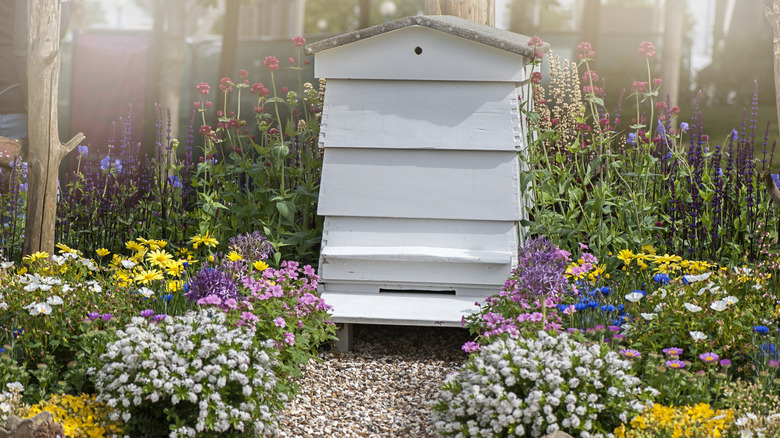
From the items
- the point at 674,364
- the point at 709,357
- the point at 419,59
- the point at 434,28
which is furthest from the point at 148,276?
the point at 709,357

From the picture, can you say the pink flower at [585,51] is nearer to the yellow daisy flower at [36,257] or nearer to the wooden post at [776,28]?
the wooden post at [776,28]

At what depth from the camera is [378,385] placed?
126 inches

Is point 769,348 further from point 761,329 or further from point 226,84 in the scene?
point 226,84

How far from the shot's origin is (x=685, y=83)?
7340 mm

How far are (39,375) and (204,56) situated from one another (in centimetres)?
531

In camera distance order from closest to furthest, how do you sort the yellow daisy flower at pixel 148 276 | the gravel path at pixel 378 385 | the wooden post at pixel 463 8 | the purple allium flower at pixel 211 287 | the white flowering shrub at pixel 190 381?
the white flowering shrub at pixel 190 381, the gravel path at pixel 378 385, the purple allium flower at pixel 211 287, the yellow daisy flower at pixel 148 276, the wooden post at pixel 463 8

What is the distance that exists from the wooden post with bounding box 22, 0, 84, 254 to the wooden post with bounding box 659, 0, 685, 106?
5.32 meters

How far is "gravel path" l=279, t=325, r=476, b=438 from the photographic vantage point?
9.28ft

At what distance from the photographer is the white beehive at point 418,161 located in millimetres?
3645

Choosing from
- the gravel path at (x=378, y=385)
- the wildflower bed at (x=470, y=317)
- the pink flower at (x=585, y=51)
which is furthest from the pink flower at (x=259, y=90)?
the pink flower at (x=585, y=51)

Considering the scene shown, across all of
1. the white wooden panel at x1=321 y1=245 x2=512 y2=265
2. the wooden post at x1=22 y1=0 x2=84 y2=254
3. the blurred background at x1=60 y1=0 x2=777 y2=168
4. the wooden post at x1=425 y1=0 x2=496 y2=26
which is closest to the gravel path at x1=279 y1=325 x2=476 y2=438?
the white wooden panel at x1=321 y1=245 x2=512 y2=265

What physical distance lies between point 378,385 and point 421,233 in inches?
33.3

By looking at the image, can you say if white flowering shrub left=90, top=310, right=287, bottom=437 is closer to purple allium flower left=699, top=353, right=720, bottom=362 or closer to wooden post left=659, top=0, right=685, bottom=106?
purple allium flower left=699, top=353, right=720, bottom=362

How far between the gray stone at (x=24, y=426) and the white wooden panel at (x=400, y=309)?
1409mm
